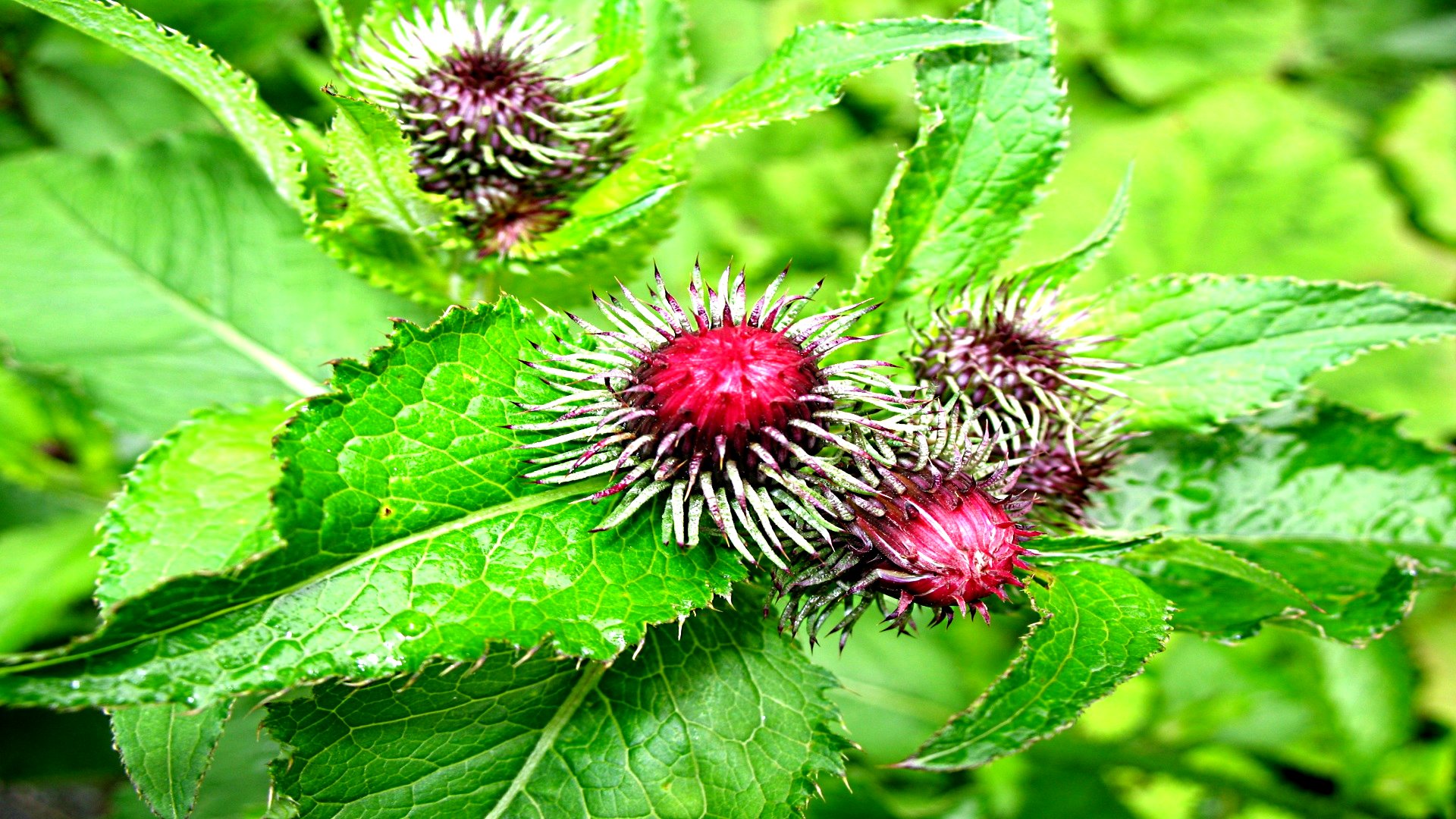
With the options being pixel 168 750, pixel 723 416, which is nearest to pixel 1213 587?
pixel 723 416

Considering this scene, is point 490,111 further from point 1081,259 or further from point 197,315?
point 197,315

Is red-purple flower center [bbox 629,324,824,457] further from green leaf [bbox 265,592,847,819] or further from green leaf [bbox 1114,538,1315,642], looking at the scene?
green leaf [bbox 1114,538,1315,642]

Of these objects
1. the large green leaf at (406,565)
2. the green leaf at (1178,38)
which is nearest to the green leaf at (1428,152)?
the green leaf at (1178,38)

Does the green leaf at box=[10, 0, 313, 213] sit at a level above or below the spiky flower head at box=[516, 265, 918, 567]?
above

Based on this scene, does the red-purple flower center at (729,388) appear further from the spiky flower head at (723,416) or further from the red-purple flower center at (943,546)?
the red-purple flower center at (943,546)

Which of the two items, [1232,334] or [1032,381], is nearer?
[1032,381]

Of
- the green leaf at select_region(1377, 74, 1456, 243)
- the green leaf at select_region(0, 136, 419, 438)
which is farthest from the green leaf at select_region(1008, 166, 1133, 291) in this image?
the green leaf at select_region(1377, 74, 1456, 243)
